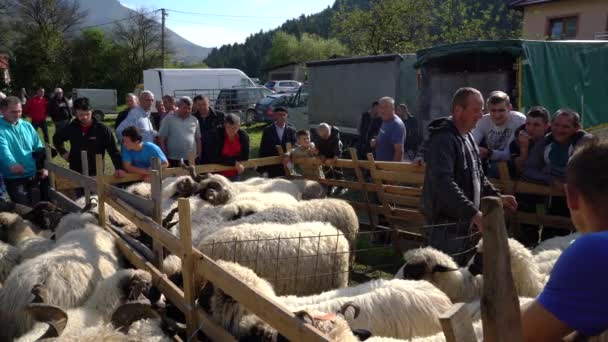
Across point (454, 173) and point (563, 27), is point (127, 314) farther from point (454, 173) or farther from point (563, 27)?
point (563, 27)

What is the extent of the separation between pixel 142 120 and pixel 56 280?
475 cm

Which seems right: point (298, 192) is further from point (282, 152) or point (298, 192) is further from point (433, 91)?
point (433, 91)

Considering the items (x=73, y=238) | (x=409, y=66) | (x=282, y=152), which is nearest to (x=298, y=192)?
(x=282, y=152)

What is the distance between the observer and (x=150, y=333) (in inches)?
131

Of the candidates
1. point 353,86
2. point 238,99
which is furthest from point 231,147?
point 238,99

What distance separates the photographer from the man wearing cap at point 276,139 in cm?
813

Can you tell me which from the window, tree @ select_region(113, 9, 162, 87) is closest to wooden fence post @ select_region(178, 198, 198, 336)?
the window

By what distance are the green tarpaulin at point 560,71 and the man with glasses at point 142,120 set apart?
5868 millimetres

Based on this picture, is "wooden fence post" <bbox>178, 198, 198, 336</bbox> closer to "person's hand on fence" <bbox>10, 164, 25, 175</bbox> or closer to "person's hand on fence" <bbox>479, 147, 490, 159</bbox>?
"person's hand on fence" <bbox>479, 147, 490, 159</bbox>

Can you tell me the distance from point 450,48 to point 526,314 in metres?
9.37

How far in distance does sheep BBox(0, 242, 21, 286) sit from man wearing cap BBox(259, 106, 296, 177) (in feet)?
13.5

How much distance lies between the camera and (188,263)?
10.4 feet

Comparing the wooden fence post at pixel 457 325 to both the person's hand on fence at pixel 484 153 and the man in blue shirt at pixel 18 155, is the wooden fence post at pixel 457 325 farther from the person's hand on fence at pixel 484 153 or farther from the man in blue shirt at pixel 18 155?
the man in blue shirt at pixel 18 155

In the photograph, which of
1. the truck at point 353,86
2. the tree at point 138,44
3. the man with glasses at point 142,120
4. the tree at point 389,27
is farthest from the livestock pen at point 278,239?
the tree at point 138,44
